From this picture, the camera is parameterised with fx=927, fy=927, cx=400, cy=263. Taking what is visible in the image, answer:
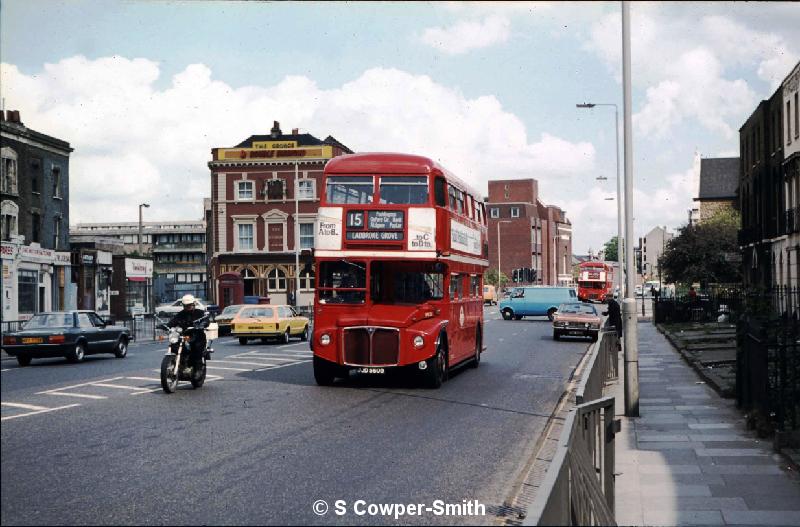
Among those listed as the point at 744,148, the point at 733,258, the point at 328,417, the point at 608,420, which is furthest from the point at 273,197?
the point at 608,420

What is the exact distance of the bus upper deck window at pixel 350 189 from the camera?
58.1 feet

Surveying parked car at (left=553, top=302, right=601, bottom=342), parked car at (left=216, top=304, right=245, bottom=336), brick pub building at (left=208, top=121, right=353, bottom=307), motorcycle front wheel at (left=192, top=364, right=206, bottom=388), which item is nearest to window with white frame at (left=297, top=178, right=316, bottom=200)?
brick pub building at (left=208, top=121, right=353, bottom=307)

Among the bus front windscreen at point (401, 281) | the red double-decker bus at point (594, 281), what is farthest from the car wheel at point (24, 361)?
the red double-decker bus at point (594, 281)

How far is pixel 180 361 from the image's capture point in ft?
55.6

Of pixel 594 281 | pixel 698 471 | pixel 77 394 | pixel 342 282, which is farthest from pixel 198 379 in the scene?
pixel 594 281

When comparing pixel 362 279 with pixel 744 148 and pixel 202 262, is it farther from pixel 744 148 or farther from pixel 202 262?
pixel 202 262

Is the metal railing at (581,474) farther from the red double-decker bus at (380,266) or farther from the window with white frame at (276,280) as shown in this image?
the window with white frame at (276,280)

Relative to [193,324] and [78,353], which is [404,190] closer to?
[193,324]

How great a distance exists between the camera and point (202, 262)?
500ft

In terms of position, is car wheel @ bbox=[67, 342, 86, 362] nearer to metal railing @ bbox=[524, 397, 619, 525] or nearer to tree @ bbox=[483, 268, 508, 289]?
metal railing @ bbox=[524, 397, 619, 525]

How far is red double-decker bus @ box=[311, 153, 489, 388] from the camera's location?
57.2 feet

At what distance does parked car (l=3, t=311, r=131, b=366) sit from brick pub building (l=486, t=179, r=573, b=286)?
11657 centimetres


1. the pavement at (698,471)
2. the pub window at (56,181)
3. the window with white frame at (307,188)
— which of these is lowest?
the pavement at (698,471)

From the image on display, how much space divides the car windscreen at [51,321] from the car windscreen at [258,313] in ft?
30.5
